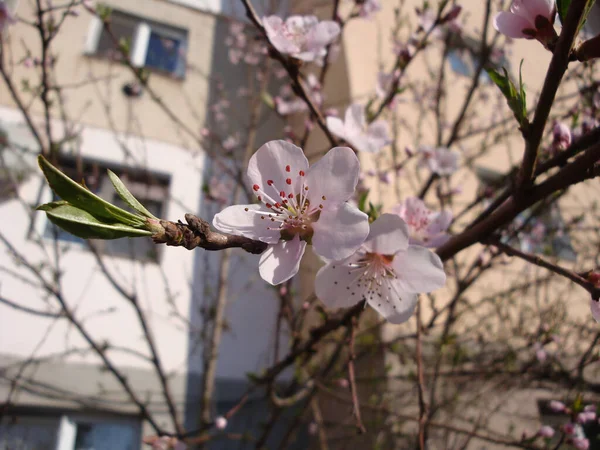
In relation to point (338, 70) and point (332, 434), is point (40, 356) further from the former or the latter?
point (338, 70)

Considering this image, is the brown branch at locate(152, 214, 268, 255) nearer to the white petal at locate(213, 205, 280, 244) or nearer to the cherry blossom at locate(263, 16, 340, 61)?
the white petal at locate(213, 205, 280, 244)

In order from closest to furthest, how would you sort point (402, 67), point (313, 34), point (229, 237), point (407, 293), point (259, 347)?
point (229, 237) → point (407, 293) → point (313, 34) → point (402, 67) → point (259, 347)

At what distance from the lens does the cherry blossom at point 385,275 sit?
0.76 meters

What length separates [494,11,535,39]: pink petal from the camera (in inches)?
28.1

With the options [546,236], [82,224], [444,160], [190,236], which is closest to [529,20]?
[190,236]

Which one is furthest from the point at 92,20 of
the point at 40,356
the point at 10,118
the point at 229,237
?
the point at 229,237

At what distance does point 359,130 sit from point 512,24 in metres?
0.77

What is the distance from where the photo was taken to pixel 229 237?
625 mm

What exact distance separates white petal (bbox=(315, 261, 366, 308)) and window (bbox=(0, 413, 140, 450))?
10.2ft

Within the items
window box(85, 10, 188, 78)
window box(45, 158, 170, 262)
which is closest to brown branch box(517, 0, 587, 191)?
window box(45, 158, 170, 262)

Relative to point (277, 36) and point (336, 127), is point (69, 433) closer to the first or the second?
point (336, 127)

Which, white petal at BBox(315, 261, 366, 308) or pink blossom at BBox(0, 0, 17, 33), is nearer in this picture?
white petal at BBox(315, 261, 366, 308)

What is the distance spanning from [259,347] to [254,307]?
422 mm

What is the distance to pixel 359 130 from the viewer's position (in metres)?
1.47
